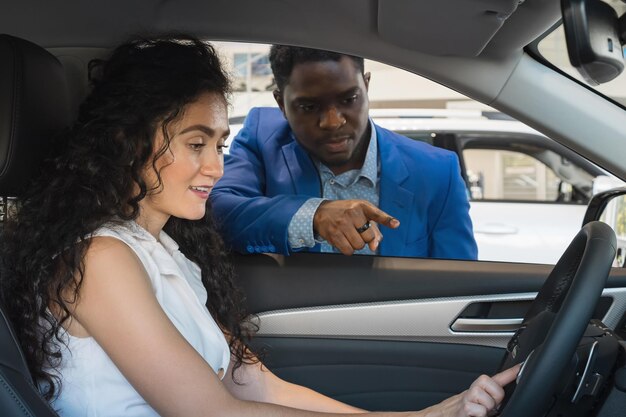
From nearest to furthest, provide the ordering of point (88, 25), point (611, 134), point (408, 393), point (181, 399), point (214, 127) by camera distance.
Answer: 1. point (181, 399)
2. point (214, 127)
3. point (611, 134)
4. point (88, 25)
5. point (408, 393)

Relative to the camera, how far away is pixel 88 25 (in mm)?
2139

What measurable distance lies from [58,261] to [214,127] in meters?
0.40

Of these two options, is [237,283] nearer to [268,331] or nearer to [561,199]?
[268,331]

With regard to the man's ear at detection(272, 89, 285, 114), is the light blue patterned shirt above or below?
below

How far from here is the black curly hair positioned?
1576mm

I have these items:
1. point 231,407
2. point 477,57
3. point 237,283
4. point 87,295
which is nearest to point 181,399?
point 231,407

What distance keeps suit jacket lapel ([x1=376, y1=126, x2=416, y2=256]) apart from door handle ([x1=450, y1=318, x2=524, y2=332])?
0.26 metres

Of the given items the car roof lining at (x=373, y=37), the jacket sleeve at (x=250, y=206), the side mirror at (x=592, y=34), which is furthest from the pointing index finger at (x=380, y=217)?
the side mirror at (x=592, y=34)

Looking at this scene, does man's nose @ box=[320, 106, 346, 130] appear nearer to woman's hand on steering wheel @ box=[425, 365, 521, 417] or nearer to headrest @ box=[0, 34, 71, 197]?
headrest @ box=[0, 34, 71, 197]

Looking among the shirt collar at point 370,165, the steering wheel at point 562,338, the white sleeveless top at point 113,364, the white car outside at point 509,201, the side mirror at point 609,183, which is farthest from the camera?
the white car outside at point 509,201

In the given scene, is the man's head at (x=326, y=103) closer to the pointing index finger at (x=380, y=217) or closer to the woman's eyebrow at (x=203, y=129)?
the pointing index finger at (x=380, y=217)

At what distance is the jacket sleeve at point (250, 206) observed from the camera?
2.22 meters

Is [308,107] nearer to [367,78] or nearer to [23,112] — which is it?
[367,78]

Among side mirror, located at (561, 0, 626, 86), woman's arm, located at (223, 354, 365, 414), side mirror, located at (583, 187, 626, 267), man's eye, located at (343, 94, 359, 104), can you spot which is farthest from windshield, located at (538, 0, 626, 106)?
woman's arm, located at (223, 354, 365, 414)
